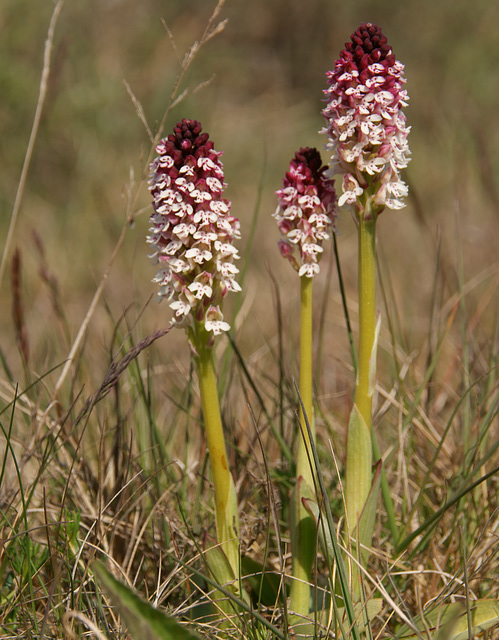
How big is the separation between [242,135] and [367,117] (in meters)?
10.6

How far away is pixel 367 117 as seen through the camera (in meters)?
2.15

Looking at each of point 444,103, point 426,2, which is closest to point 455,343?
point 444,103

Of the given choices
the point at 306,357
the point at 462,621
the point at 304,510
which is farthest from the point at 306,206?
the point at 462,621

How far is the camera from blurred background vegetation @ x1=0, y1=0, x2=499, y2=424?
6.18 meters

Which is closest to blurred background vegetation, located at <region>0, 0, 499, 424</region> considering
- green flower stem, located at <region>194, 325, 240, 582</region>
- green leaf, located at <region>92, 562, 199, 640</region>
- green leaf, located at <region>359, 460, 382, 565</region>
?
green flower stem, located at <region>194, 325, 240, 582</region>

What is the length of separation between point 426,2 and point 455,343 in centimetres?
1487

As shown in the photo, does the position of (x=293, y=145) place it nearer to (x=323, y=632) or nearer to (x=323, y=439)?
(x=323, y=439)

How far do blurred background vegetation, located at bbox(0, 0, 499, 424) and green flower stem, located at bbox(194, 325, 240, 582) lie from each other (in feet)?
2.95

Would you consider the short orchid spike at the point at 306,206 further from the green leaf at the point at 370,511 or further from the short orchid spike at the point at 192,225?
the green leaf at the point at 370,511

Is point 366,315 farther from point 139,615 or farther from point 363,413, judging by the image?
point 139,615

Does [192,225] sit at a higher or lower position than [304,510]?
higher

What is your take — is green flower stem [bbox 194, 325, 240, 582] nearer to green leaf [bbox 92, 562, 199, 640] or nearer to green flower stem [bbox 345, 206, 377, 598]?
green flower stem [bbox 345, 206, 377, 598]

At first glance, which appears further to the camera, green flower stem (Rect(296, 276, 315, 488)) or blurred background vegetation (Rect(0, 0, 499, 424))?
blurred background vegetation (Rect(0, 0, 499, 424))

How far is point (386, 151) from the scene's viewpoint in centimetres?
220
